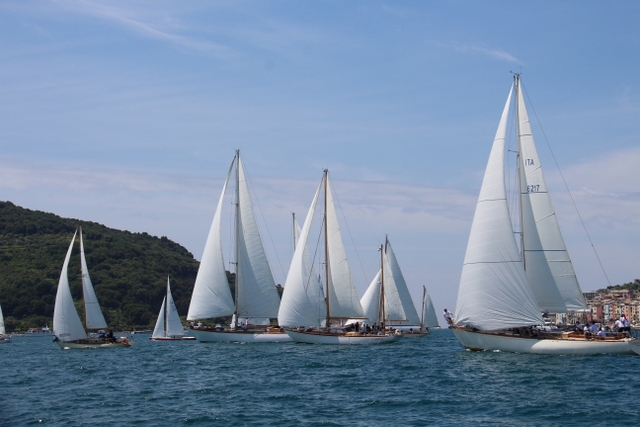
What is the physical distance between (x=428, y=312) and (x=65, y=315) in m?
46.8

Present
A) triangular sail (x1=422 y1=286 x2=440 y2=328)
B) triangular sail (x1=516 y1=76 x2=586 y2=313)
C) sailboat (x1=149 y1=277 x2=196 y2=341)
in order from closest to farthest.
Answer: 1. triangular sail (x1=516 y1=76 x2=586 y2=313)
2. sailboat (x1=149 y1=277 x2=196 y2=341)
3. triangular sail (x1=422 y1=286 x2=440 y2=328)

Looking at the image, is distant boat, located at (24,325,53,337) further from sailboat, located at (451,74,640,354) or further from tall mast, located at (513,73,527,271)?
tall mast, located at (513,73,527,271)

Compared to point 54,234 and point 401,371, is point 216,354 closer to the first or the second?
point 401,371

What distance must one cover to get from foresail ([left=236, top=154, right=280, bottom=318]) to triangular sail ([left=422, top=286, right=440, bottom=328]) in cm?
3393

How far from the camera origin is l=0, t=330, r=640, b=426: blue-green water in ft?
70.2

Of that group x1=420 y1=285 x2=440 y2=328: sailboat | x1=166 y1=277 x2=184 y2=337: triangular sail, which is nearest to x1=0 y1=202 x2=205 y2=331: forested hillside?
x1=166 y1=277 x2=184 y2=337: triangular sail

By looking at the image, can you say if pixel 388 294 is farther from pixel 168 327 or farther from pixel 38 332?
pixel 38 332

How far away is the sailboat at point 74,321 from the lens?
167 ft

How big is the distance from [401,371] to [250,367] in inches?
292

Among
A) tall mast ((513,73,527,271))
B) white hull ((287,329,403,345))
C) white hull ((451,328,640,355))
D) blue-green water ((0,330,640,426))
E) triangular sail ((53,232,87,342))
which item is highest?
tall mast ((513,73,527,271))

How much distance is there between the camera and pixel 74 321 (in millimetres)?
51812

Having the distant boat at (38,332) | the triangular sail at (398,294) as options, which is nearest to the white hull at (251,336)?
the triangular sail at (398,294)

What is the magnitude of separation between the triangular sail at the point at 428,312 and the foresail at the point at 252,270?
33926mm

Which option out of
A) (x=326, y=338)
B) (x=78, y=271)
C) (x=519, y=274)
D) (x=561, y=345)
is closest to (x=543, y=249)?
(x=519, y=274)
